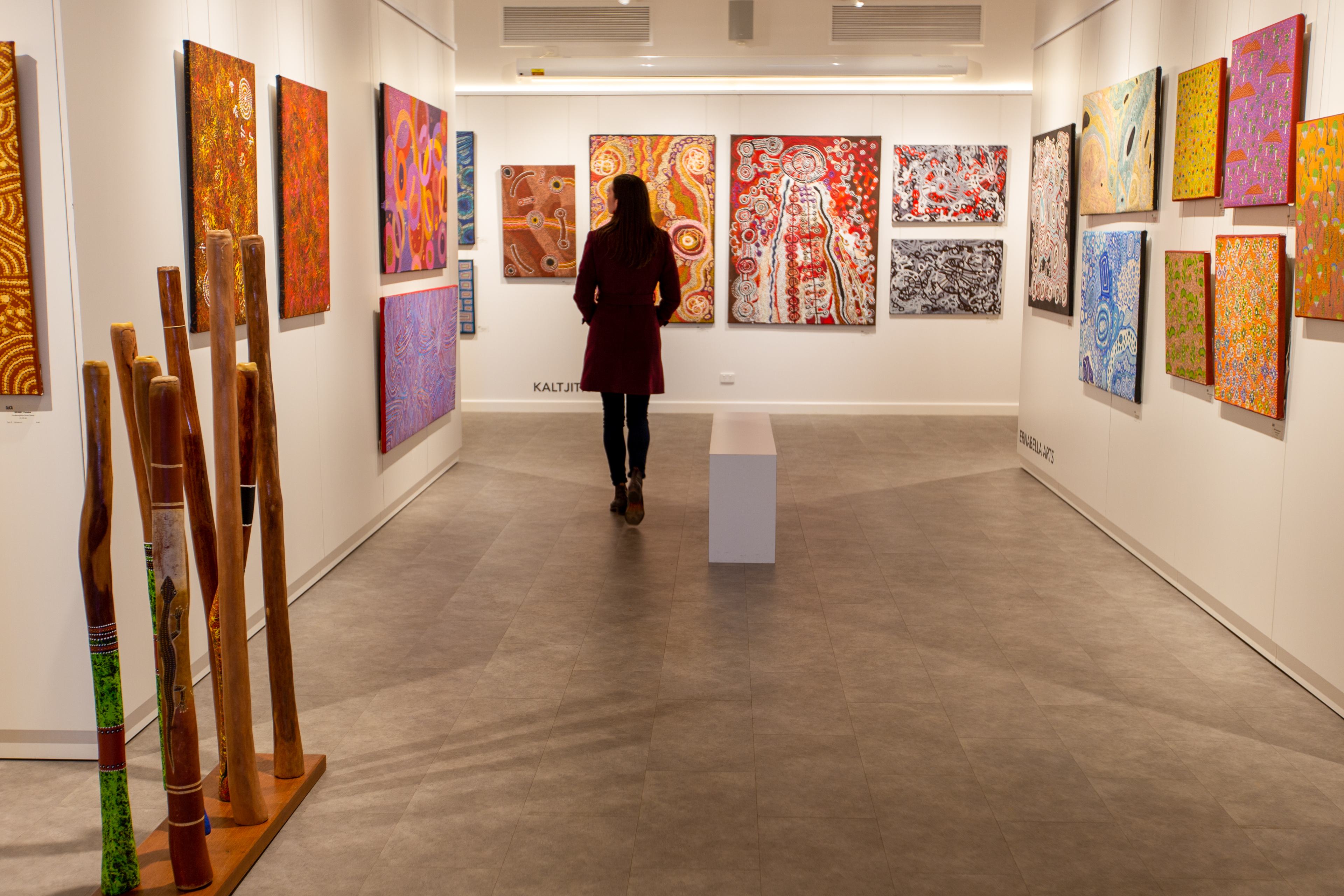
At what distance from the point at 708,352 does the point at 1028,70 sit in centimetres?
358

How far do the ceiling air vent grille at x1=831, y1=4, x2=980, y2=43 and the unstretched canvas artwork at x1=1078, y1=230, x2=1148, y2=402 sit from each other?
7.45 ft

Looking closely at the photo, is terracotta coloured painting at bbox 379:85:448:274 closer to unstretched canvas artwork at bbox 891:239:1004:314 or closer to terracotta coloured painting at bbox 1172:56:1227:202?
terracotta coloured painting at bbox 1172:56:1227:202

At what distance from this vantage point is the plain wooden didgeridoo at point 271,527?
2.82 meters

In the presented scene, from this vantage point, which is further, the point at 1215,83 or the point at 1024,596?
the point at 1024,596

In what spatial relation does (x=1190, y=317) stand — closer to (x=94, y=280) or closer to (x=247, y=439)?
(x=247, y=439)

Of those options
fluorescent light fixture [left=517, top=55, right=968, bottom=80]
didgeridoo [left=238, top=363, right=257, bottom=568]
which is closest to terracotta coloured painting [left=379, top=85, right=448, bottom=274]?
fluorescent light fixture [left=517, top=55, right=968, bottom=80]

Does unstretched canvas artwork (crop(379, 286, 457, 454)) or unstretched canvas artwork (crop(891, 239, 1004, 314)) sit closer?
unstretched canvas artwork (crop(379, 286, 457, 454))

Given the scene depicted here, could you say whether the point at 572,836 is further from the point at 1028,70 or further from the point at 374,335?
the point at 1028,70

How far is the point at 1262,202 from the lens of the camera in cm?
419

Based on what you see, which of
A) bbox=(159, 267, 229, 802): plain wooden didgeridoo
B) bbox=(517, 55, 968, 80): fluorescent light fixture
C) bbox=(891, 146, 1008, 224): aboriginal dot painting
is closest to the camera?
bbox=(159, 267, 229, 802): plain wooden didgeridoo

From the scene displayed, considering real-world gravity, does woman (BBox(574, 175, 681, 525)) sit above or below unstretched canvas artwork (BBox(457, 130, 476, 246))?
below

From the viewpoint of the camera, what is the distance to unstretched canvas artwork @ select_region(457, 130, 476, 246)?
1018 cm

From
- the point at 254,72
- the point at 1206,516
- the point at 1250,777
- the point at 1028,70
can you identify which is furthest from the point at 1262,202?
the point at 1028,70

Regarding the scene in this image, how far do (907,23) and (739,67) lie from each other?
1.87 m
